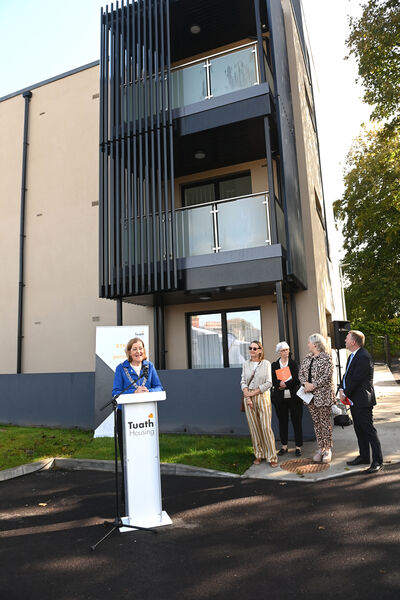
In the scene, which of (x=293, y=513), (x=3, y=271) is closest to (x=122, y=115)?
(x=3, y=271)

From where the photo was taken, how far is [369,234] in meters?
25.8

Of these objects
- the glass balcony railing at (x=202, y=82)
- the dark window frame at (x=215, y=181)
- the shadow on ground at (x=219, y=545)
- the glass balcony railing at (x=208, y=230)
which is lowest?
the shadow on ground at (x=219, y=545)

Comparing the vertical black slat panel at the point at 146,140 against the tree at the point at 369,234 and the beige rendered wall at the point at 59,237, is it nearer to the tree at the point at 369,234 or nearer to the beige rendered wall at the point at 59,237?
the beige rendered wall at the point at 59,237

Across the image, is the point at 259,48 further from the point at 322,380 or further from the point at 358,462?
the point at 358,462

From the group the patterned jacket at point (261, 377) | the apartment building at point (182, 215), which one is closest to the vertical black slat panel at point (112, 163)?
the apartment building at point (182, 215)

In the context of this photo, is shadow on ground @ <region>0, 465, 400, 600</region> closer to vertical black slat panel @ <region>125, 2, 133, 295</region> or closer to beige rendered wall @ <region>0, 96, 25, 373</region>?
vertical black slat panel @ <region>125, 2, 133, 295</region>

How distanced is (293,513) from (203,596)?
1858mm

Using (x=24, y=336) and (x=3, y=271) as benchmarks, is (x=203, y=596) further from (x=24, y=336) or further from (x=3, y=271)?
(x=3, y=271)

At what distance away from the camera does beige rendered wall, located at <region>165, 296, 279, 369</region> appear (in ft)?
35.6

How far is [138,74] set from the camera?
10820 millimetres

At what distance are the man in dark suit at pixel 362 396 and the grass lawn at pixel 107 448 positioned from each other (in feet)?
5.71

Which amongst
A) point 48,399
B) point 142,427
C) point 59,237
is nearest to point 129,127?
point 59,237

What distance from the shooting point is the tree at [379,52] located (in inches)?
461

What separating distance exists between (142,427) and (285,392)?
3179 millimetres
